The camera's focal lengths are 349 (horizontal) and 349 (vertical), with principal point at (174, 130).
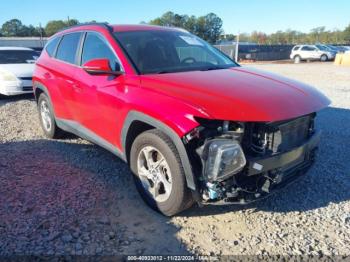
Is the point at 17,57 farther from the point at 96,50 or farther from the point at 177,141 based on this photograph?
the point at 177,141

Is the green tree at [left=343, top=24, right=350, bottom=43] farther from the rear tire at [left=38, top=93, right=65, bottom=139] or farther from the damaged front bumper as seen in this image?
the damaged front bumper

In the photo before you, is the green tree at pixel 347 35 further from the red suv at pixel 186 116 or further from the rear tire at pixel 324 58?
the red suv at pixel 186 116

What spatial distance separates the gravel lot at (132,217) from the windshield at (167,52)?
1.45 m

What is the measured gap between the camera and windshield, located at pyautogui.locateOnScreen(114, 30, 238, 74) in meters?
3.89

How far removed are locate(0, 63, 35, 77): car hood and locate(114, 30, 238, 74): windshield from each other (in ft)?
19.9

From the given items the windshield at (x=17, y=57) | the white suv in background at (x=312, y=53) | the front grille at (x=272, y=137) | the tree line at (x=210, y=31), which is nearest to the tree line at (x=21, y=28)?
the tree line at (x=210, y=31)

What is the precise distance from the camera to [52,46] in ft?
18.7

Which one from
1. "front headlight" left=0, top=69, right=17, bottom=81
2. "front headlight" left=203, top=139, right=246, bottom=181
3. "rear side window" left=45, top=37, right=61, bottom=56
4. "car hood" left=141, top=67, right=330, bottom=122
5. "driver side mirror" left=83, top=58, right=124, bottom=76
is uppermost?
"rear side window" left=45, top=37, right=61, bottom=56

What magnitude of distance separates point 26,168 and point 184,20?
74817 mm

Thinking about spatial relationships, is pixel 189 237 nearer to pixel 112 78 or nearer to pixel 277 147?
pixel 277 147

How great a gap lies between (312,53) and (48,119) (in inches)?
1292

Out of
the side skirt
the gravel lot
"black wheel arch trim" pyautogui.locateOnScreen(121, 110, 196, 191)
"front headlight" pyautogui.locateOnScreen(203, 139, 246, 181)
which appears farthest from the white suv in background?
"front headlight" pyautogui.locateOnScreen(203, 139, 246, 181)

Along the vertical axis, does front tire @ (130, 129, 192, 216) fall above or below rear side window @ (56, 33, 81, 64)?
below

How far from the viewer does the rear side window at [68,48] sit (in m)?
4.83
